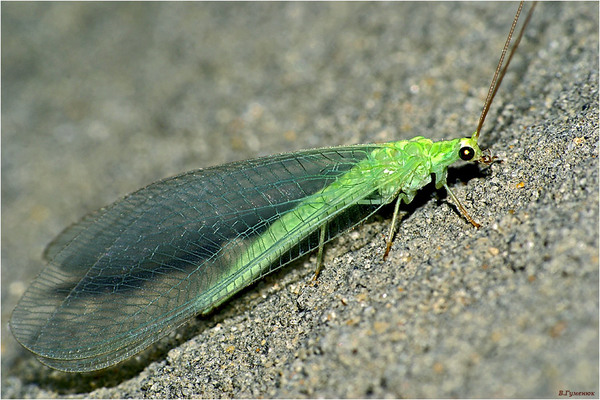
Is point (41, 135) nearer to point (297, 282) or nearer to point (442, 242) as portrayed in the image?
point (297, 282)

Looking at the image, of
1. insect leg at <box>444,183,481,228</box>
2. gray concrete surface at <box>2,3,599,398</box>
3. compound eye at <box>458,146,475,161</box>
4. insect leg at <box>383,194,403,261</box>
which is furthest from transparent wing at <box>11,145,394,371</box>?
compound eye at <box>458,146,475,161</box>

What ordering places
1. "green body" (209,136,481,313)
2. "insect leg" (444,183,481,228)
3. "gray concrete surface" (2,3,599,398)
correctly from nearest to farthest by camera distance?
1. "gray concrete surface" (2,3,599,398)
2. "insect leg" (444,183,481,228)
3. "green body" (209,136,481,313)

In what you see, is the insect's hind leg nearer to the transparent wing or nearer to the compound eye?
the transparent wing

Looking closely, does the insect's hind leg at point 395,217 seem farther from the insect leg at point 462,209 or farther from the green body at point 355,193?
the insect leg at point 462,209

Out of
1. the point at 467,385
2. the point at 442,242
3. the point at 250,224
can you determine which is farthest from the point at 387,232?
the point at 467,385

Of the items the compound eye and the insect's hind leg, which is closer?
the insect's hind leg

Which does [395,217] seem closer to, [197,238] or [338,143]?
[197,238]

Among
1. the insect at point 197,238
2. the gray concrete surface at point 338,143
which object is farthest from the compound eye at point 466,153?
the gray concrete surface at point 338,143
